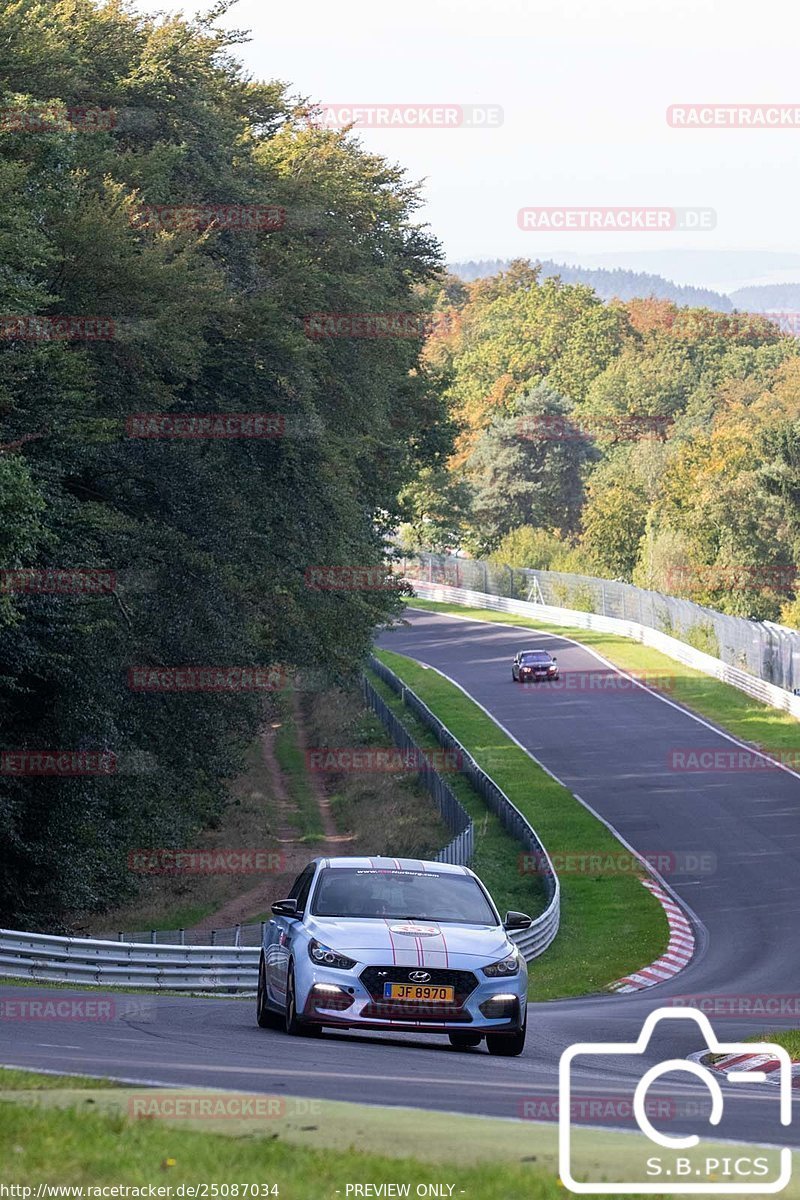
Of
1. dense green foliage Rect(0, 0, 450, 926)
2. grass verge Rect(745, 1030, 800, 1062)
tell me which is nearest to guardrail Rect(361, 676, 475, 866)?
dense green foliage Rect(0, 0, 450, 926)

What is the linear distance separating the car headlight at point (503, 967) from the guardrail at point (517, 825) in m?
11.2

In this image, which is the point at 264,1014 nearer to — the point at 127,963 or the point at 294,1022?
the point at 294,1022

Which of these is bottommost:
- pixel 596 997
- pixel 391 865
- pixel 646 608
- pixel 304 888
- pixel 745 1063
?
pixel 646 608

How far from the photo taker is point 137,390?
32125 mm

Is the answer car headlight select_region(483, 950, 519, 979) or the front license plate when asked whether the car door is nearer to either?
the front license plate

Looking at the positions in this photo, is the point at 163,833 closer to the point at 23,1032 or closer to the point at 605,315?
the point at 23,1032

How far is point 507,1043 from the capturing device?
13812mm

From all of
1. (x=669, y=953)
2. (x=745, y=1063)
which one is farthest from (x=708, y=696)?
(x=745, y=1063)

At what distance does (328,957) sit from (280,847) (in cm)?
3195

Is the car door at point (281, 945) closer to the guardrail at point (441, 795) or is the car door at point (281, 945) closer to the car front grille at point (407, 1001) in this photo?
the car front grille at point (407, 1001)

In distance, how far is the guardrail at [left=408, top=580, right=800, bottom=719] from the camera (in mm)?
64288

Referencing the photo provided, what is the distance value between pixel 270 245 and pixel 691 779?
21081mm

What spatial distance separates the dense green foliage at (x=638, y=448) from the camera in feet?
326

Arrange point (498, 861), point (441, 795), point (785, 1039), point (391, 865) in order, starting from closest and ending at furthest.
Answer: point (391, 865)
point (785, 1039)
point (498, 861)
point (441, 795)
